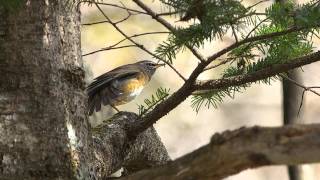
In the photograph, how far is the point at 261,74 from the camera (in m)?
1.58

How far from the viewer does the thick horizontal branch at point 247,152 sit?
0.90 metres

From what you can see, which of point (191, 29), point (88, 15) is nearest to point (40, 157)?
point (191, 29)

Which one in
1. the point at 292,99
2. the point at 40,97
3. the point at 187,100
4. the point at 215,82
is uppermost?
the point at 187,100

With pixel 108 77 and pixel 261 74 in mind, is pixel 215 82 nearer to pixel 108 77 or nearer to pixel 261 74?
pixel 261 74

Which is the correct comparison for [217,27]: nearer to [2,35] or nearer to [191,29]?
[191,29]

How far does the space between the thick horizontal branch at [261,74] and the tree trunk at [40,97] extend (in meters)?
0.36

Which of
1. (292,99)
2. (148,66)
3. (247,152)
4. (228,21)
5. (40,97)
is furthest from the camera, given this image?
(148,66)

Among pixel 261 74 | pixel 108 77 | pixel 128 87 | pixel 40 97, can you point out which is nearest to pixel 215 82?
pixel 261 74

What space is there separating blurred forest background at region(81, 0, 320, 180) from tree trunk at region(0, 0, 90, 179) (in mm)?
3592

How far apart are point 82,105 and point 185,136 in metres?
3.79

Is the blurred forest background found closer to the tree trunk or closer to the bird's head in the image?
the bird's head

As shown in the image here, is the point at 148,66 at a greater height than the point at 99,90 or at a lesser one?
greater

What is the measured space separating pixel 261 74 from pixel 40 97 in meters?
0.53

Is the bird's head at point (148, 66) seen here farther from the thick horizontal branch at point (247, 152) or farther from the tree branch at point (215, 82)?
the thick horizontal branch at point (247, 152)
